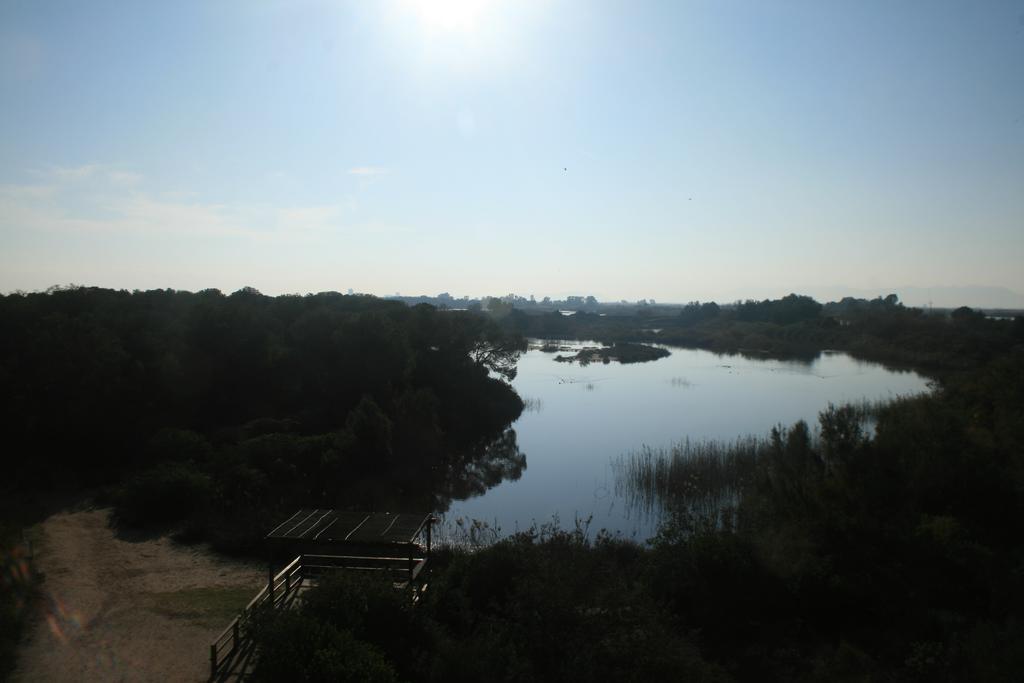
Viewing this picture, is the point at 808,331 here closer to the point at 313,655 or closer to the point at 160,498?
the point at 160,498

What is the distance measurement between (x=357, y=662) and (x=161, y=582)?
19.3ft

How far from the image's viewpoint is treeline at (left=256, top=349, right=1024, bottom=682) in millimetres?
6973

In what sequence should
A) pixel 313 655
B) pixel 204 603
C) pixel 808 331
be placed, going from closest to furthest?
pixel 313 655
pixel 204 603
pixel 808 331

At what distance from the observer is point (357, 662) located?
6016mm

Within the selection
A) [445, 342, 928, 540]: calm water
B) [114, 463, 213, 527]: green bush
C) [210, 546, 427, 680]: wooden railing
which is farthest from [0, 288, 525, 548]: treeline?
[210, 546, 427, 680]: wooden railing

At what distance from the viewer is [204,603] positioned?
945 centimetres

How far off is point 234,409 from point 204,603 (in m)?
16.1

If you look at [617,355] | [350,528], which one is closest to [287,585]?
[350,528]

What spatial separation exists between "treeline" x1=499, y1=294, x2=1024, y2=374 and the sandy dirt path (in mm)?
27911

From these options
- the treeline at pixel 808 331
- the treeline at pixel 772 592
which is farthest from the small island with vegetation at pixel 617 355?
the treeline at pixel 772 592

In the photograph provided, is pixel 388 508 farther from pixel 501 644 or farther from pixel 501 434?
pixel 501 434

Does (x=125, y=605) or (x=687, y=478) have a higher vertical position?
(x=125, y=605)

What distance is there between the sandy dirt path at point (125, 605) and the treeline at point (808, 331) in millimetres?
27911

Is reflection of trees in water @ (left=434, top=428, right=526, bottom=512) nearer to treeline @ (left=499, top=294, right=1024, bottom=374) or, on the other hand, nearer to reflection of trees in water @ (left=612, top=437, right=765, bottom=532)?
reflection of trees in water @ (left=612, top=437, right=765, bottom=532)
